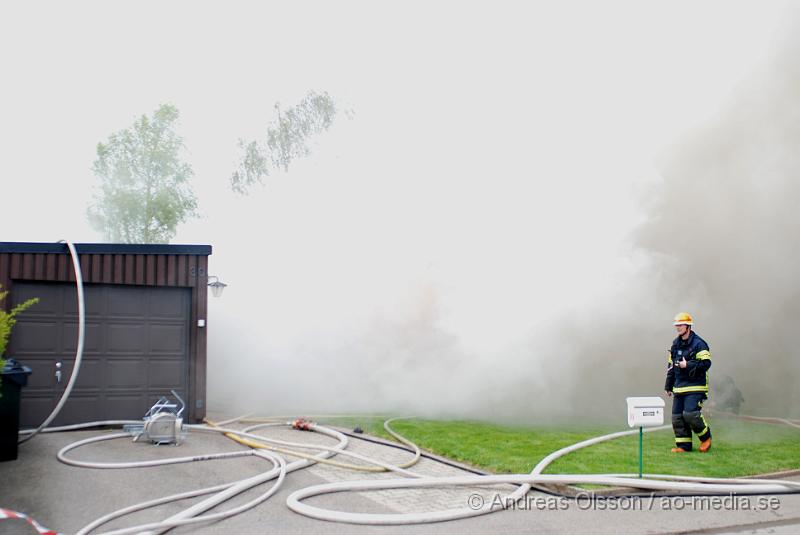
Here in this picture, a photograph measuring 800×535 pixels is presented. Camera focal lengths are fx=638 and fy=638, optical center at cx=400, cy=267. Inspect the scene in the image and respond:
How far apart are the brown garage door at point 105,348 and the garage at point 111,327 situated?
15 millimetres

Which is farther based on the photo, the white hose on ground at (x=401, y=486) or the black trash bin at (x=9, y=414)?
the black trash bin at (x=9, y=414)

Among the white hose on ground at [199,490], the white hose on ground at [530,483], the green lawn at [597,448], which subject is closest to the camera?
the white hose on ground at [199,490]

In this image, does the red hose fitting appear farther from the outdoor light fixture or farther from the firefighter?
the firefighter

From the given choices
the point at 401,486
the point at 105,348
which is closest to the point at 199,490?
the point at 401,486

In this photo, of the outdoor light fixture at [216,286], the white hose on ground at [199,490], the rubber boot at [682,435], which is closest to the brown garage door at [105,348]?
the outdoor light fixture at [216,286]

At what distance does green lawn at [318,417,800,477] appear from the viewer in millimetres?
7559

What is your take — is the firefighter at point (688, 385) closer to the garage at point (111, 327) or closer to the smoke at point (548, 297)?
the smoke at point (548, 297)

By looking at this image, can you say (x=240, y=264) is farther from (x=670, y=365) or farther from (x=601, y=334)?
(x=670, y=365)

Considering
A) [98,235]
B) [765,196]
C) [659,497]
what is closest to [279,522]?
[659,497]

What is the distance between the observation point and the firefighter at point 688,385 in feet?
28.4

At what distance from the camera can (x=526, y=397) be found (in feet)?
42.8

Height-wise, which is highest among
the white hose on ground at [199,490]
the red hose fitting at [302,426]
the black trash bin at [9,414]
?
the black trash bin at [9,414]

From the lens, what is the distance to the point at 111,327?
1085cm

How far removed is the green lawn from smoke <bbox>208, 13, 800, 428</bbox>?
1.98 metres
